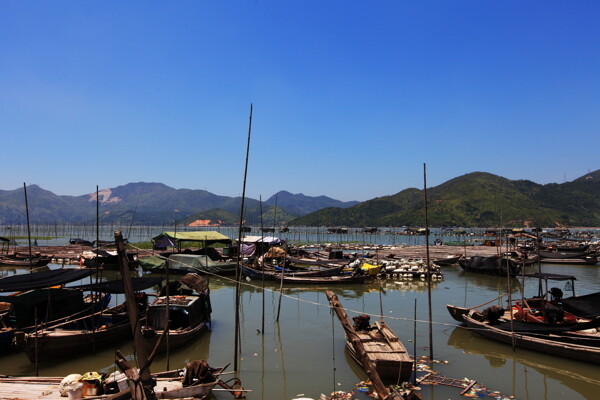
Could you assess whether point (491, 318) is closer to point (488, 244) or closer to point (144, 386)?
point (144, 386)

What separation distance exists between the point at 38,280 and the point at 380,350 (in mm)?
12469

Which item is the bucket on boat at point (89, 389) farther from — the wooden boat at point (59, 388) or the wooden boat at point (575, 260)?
the wooden boat at point (575, 260)

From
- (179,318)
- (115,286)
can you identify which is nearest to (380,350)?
(179,318)

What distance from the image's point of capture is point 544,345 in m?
13.8

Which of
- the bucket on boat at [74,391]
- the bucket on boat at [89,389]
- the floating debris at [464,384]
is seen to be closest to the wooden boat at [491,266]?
the floating debris at [464,384]

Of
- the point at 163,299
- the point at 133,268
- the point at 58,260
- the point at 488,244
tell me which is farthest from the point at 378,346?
the point at 488,244

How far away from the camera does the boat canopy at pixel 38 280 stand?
520 inches

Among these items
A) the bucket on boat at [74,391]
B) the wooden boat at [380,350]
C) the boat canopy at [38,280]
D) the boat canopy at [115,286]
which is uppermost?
the boat canopy at [38,280]

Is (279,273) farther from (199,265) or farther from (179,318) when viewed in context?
(179,318)

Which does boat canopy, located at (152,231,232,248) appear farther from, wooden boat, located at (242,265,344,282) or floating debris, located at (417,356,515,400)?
floating debris, located at (417,356,515,400)

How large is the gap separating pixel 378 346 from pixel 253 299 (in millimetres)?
14364

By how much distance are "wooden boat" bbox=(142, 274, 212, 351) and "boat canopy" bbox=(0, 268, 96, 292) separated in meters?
3.23

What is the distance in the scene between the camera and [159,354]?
13.7 metres

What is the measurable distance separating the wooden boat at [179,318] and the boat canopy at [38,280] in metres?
3.23
